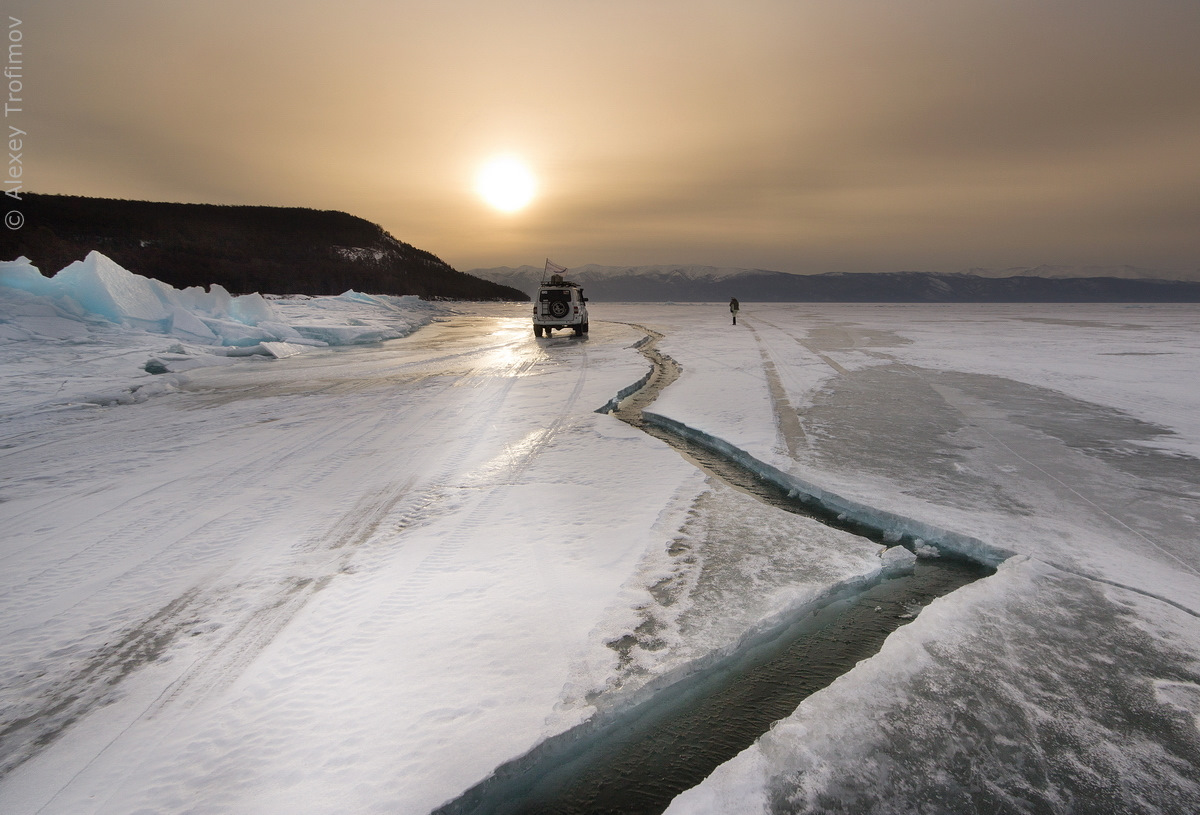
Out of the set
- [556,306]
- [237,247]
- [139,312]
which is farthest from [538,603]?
[237,247]

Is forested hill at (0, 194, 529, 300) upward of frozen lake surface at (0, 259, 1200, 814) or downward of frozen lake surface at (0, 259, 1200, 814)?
upward

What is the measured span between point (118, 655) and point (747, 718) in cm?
316

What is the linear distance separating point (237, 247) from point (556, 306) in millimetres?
109022

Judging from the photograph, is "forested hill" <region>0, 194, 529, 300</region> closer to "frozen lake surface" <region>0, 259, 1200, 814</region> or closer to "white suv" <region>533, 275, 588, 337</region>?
"white suv" <region>533, 275, 588, 337</region>

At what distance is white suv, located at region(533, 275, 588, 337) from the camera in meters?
22.5

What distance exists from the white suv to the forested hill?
61096mm

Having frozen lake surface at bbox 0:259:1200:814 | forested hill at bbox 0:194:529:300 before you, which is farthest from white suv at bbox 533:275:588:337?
forested hill at bbox 0:194:529:300

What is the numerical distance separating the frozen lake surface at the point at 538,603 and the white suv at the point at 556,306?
48.4 feet

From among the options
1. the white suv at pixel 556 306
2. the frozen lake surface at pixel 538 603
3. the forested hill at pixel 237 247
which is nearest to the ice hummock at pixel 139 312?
the white suv at pixel 556 306

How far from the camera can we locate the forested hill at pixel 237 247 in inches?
3130

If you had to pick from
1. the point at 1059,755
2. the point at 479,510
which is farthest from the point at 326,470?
the point at 1059,755

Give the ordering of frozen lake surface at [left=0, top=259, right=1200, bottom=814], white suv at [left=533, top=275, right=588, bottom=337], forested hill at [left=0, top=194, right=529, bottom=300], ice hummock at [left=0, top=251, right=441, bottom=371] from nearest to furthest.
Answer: frozen lake surface at [left=0, top=259, right=1200, bottom=814]
ice hummock at [left=0, top=251, right=441, bottom=371]
white suv at [left=533, top=275, right=588, bottom=337]
forested hill at [left=0, top=194, right=529, bottom=300]

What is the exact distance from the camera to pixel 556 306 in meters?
22.6

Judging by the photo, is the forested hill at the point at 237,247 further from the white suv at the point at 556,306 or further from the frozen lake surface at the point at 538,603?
the frozen lake surface at the point at 538,603
